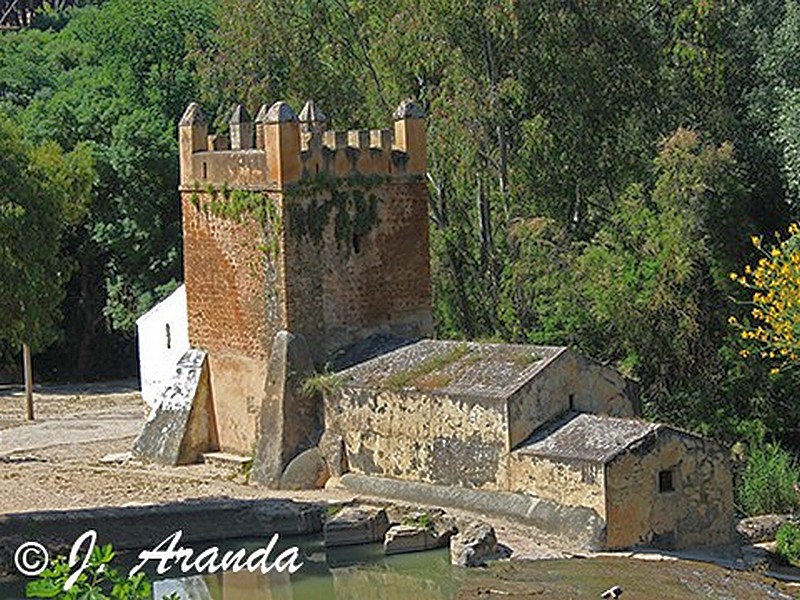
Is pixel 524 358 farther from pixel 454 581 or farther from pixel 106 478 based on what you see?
pixel 106 478

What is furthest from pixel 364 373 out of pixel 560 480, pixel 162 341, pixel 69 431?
pixel 69 431

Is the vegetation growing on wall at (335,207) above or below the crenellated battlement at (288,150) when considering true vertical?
below

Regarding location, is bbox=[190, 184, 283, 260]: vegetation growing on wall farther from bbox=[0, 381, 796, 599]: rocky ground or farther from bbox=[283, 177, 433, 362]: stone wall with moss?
bbox=[0, 381, 796, 599]: rocky ground

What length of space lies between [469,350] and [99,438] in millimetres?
8215

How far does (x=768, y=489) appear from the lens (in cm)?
2552

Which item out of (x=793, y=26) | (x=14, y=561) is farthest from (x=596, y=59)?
(x=14, y=561)

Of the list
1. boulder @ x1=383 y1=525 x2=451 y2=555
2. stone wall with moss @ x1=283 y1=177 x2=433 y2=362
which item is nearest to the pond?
boulder @ x1=383 y1=525 x2=451 y2=555

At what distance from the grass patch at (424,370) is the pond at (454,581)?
10.1ft

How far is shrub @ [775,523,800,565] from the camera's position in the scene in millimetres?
22250

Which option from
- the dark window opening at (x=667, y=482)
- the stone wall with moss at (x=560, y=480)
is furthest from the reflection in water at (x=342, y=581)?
the dark window opening at (x=667, y=482)

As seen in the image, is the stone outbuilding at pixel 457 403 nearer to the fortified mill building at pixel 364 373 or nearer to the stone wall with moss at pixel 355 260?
the fortified mill building at pixel 364 373

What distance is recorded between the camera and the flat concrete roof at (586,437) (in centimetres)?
2173

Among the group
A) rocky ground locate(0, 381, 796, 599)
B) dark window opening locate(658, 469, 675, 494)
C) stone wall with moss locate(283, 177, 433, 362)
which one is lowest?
rocky ground locate(0, 381, 796, 599)

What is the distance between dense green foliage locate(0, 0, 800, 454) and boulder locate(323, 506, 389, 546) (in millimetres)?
8582
